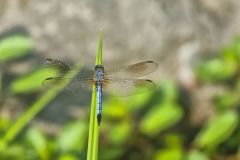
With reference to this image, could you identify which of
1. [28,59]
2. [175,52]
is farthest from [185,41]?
[28,59]

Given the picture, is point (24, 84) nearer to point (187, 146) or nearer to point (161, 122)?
point (161, 122)

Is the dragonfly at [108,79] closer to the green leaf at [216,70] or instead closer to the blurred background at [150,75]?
the blurred background at [150,75]

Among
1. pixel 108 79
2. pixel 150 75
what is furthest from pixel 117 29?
pixel 108 79

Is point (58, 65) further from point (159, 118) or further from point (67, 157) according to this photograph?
point (159, 118)

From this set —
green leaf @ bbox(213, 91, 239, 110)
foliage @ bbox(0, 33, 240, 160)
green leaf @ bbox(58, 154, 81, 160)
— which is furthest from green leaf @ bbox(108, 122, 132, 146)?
green leaf @ bbox(213, 91, 239, 110)

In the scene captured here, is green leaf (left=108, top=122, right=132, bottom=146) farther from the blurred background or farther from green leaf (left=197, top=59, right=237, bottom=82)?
green leaf (left=197, top=59, right=237, bottom=82)

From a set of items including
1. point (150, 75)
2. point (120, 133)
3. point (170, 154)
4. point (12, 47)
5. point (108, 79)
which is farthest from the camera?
point (150, 75)
